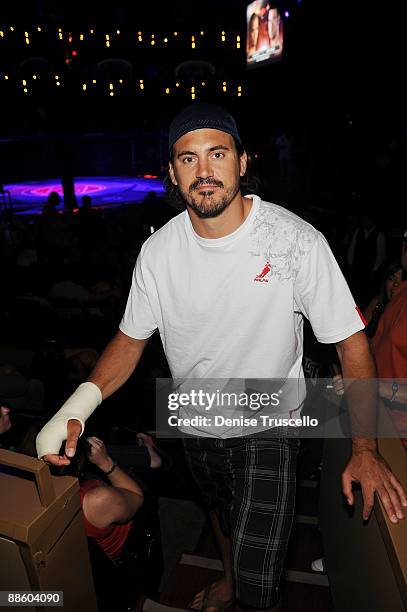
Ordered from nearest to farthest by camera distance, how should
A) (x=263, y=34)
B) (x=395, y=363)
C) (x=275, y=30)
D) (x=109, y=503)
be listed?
(x=109, y=503), (x=395, y=363), (x=275, y=30), (x=263, y=34)

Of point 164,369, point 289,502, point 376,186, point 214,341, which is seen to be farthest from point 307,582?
point 376,186

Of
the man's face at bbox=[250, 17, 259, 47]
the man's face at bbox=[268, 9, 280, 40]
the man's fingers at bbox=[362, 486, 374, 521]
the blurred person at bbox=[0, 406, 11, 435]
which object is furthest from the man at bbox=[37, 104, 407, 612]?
the man's face at bbox=[250, 17, 259, 47]

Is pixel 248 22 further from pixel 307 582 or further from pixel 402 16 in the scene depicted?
pixel 307 582

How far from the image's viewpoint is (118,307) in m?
6.21

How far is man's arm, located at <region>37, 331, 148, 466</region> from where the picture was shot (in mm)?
1816

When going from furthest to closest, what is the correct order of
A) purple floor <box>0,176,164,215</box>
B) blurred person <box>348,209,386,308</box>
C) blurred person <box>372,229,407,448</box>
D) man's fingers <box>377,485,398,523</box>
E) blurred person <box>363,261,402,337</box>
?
purple floor <box>0,176,164,215</box> → blurred person <box>348,209,386,308</box> → blurred person <box>363,261,402,337</box> → blurred person <box>372,229,407,448</box> → man's fingers <box>377,485,398,523</box>

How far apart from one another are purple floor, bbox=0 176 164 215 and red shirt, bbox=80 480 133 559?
1891 cm

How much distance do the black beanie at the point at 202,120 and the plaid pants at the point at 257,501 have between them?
1.42 meters

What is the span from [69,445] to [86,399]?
0.23m

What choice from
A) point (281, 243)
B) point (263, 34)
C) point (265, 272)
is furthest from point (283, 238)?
point (263, 34)

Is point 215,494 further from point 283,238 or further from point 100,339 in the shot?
point 100,339

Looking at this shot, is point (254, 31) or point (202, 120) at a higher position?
point (254, 31)

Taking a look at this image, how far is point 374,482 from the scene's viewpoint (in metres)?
1.67

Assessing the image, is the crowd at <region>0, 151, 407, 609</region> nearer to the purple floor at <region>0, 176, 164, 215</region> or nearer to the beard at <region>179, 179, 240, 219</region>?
the beard at <region>179, 179, 240, 219</region>
